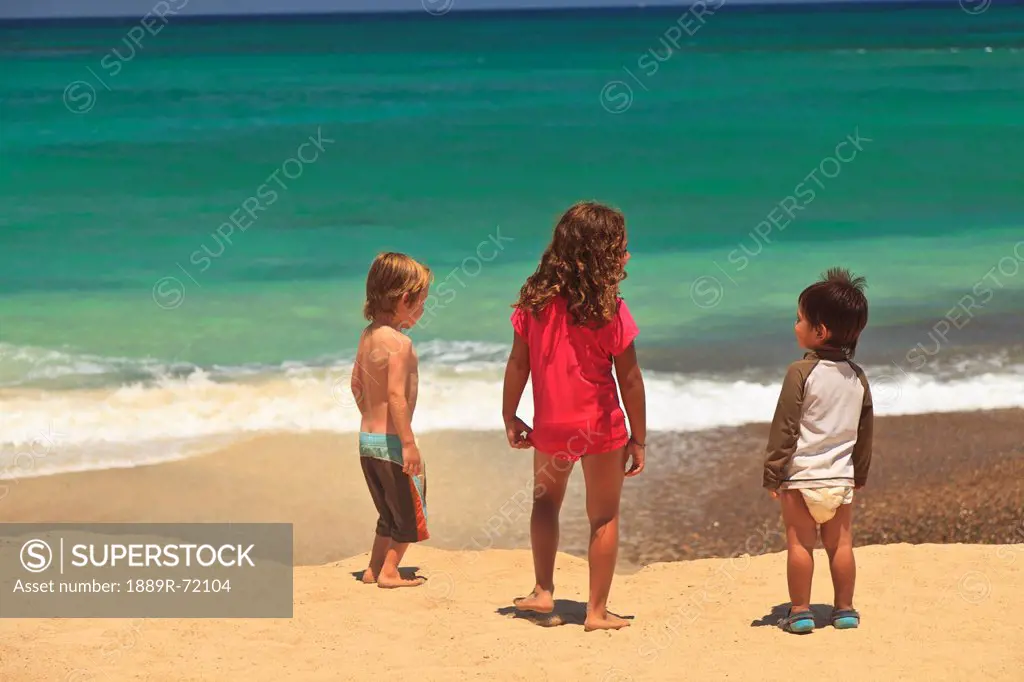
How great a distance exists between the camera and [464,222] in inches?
749

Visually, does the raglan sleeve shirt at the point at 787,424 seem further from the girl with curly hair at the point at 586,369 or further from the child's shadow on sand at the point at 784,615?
the child's shadow on sand at the point at 784,615

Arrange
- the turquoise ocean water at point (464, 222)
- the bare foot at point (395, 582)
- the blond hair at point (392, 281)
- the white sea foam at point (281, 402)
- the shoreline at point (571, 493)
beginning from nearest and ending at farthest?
the blond hair at point (392, 281) → the bare foot at point (395, 582) → the shoreline at point (571, 493) → the white sea foam at point (281, 402) → the turquoise ocean water at point (464, 222)

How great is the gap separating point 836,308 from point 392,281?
1725 mm

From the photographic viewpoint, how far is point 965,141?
26328 millimetres

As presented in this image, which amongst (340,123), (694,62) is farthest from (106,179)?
(694,62)

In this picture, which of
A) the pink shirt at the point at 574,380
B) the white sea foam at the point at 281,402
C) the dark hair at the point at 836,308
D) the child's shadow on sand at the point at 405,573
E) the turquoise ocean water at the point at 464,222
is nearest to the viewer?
the dark hair at the point at 836,308

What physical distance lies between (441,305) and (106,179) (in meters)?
12.8

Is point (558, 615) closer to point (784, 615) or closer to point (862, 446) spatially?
point (784, 615)

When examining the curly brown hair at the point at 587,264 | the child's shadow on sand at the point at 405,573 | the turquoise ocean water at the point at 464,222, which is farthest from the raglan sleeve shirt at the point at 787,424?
the turquoise ocean water at the point at 464,222

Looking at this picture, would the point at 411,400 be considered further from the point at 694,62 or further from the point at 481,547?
the point at 694,62

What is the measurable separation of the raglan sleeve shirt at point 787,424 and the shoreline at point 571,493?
1.61 meters

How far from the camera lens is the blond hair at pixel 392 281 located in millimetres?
4770

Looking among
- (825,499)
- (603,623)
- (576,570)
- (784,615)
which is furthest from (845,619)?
(576,570)

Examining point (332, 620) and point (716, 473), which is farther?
point (716, 473)
